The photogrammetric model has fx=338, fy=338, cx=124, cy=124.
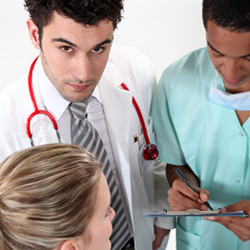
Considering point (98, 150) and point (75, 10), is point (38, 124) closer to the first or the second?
A: point (98, 150)

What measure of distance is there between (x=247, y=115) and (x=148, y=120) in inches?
19.2

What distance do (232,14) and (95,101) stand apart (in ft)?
2.28

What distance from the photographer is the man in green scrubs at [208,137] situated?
4.31 feet

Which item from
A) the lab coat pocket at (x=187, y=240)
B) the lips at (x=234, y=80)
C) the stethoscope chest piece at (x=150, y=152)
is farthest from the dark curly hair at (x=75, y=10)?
the lab coat pocket at (x=187, y=240)

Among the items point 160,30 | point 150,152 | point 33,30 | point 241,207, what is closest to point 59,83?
point 33,30

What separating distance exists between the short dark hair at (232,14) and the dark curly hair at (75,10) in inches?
14.6

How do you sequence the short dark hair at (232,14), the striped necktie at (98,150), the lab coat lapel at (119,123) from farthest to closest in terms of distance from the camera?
the lab coat lapel at (119,123) → the striped necktie at (98,150) → the short dark hair at (232,14)

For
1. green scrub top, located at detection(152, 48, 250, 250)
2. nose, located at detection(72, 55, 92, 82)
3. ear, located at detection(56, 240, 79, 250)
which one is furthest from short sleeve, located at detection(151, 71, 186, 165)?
ear, located at detection(56, 240, 79, 250)

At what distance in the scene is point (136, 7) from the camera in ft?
7.08

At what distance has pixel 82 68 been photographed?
49.3 inches

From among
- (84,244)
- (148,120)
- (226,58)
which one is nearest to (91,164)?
(84,244)

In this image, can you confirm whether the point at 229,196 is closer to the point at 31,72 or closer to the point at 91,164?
the point at 91,164

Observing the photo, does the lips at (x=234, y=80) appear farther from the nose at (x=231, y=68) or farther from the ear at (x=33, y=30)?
the ear at (x=33, y=30)

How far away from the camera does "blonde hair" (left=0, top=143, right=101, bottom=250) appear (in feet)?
2.90
